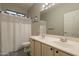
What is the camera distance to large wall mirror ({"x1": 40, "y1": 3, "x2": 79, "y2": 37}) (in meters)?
1.70

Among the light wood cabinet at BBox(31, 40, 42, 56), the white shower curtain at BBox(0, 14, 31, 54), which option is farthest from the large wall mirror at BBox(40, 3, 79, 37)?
the white shower curtain at BBox(0, 14, 31, 54)

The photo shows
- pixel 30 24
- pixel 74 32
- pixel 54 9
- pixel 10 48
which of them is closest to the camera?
pixel 74 32

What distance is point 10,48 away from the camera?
2768 mm

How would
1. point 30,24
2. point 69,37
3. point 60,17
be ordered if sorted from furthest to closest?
point 30,24, point 60,17, point 69,37

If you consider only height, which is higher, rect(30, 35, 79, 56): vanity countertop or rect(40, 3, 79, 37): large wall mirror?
rect(40, 3, 79, 37): large wall mirror

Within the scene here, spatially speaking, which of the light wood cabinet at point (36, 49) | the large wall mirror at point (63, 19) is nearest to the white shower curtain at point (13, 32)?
the light wood cabinet at point (36, 49)

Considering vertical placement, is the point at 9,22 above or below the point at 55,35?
above

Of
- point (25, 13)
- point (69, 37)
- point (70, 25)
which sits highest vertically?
point (25, 13)

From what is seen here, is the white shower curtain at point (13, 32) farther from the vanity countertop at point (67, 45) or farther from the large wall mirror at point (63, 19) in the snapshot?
the large wall mirror at point (63, 19)

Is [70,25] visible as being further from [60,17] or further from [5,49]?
[5,49]

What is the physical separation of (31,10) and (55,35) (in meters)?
0.90

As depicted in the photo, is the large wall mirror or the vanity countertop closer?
the vanity countertop

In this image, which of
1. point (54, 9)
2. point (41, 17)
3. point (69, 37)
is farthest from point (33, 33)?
point (69, 37)

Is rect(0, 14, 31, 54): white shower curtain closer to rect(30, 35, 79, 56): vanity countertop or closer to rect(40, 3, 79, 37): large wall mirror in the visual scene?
rect(30, 35, 79, 56): vanity countertop
